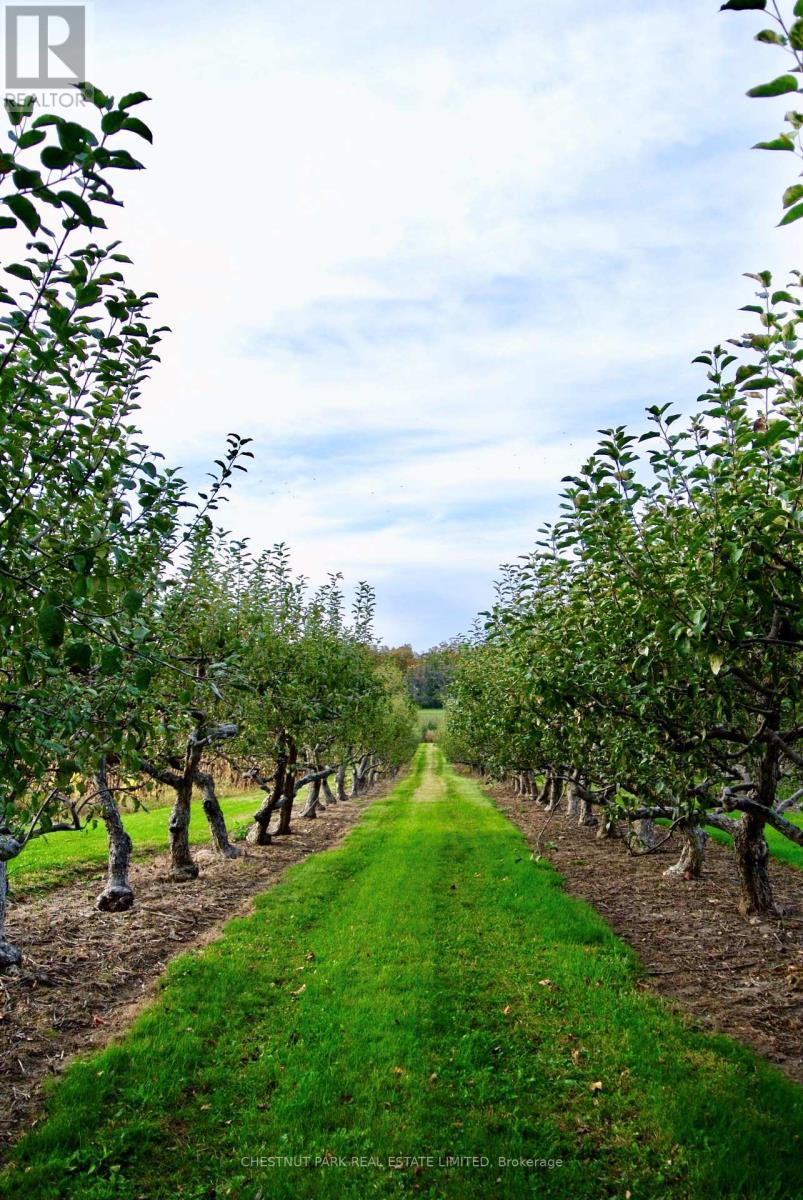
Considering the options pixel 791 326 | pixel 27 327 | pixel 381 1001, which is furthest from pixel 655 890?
pixel 27 327

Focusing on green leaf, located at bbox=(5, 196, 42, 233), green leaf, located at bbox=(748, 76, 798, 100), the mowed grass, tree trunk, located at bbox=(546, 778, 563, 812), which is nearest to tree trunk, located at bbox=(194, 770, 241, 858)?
the mowed grass

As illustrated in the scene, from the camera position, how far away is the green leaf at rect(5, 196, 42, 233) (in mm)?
2223

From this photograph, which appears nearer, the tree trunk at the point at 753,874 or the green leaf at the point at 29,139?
the green leaf at the point at 29,139

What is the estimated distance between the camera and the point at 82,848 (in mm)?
19047

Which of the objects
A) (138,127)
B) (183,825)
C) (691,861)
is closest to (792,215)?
(138,127)

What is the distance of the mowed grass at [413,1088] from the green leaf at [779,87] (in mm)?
6427

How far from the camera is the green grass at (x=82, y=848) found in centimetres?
1498

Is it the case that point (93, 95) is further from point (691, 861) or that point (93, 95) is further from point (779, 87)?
point (691, 861)

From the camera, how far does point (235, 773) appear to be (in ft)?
68.6

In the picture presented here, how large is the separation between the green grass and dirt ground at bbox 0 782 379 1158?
623 mm

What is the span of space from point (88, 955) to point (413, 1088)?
5.89 meters

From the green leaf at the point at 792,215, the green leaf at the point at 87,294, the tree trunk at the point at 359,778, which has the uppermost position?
the green leaf at the point at 87,294

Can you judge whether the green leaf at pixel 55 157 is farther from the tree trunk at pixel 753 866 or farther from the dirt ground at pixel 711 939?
the tree trunk at pixel 753 866

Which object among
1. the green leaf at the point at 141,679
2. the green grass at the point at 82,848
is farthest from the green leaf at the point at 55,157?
the green grass at the point at 82,848
